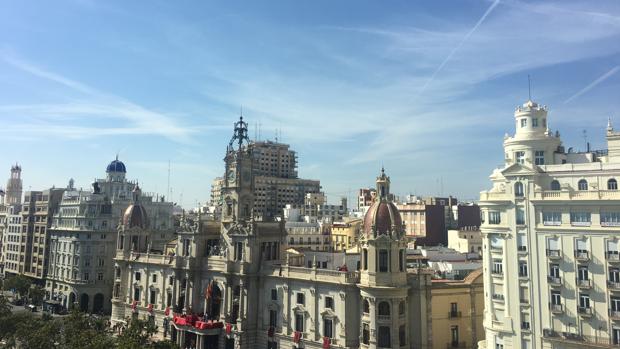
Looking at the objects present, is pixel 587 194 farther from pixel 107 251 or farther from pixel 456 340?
pixel 107 251

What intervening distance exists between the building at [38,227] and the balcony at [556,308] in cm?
12233

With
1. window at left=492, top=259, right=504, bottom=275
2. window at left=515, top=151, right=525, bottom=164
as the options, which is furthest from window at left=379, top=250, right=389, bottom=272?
window at left=515, top=151, right=525, bottom=164

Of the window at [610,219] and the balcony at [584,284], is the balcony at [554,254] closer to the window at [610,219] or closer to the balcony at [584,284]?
the balcony at [584,284]

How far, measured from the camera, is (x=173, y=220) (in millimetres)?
138625

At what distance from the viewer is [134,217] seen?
3930 inches

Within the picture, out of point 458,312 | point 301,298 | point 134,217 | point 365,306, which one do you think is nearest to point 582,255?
point 458,312

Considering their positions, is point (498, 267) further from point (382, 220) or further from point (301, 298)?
point (301, 298)

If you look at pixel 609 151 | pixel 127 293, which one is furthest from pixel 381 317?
pixel 127 293

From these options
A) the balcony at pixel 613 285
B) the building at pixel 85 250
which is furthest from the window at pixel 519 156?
the building at pixel 85 250

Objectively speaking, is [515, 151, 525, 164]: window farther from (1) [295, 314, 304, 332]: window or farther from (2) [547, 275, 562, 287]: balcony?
(1) [295, 314, 304, 332]: window

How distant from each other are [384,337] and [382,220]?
1368 cm

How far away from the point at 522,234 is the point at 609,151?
13572 mm

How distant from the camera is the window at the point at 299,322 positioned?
2709 inches

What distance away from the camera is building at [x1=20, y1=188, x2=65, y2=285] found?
13275cm
